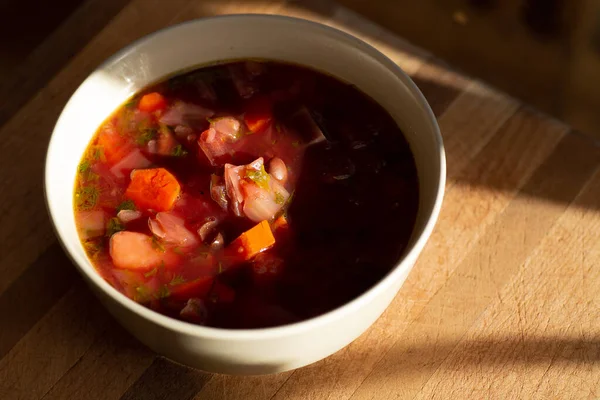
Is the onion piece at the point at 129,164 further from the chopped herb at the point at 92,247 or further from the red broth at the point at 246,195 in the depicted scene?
the chopped herb at the point at 92,247

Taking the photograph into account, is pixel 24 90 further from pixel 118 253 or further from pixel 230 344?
pixel 230 344

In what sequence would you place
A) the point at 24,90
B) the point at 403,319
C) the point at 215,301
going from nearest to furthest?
the point at 215,301 → the point at 403,319 → the point at 24,90

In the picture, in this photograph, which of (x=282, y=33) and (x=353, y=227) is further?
(x=282, y=33)

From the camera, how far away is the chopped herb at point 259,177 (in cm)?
178

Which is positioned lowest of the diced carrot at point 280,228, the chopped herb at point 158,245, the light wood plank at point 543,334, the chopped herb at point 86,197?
the light wood plank at point 543,334

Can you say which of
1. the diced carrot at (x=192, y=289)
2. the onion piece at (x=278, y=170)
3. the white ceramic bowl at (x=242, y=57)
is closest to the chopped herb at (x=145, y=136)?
the white ceramic bowl at (x=242, y=57)

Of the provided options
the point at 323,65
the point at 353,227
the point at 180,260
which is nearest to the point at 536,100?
the point at 323,65

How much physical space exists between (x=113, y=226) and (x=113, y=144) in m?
0.25

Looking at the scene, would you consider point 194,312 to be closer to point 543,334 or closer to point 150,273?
point 150,273

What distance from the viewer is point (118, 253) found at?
5.58ft

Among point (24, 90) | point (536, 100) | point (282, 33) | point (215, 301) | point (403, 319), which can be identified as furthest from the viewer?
point (536, 100)

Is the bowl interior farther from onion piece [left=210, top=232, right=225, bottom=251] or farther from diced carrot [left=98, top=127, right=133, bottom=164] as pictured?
onion piece [left=210, top=232, right=225, bottom=251]

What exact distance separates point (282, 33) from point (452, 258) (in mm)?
707

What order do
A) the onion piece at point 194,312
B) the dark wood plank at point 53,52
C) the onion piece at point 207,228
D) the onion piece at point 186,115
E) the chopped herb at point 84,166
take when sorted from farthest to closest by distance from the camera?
the dark wood plank at point 53,52
the onion piece at point 186,115
the chopped herb at point 84,166
the onion piece at point 207,228
the onion piece at point 194,312
